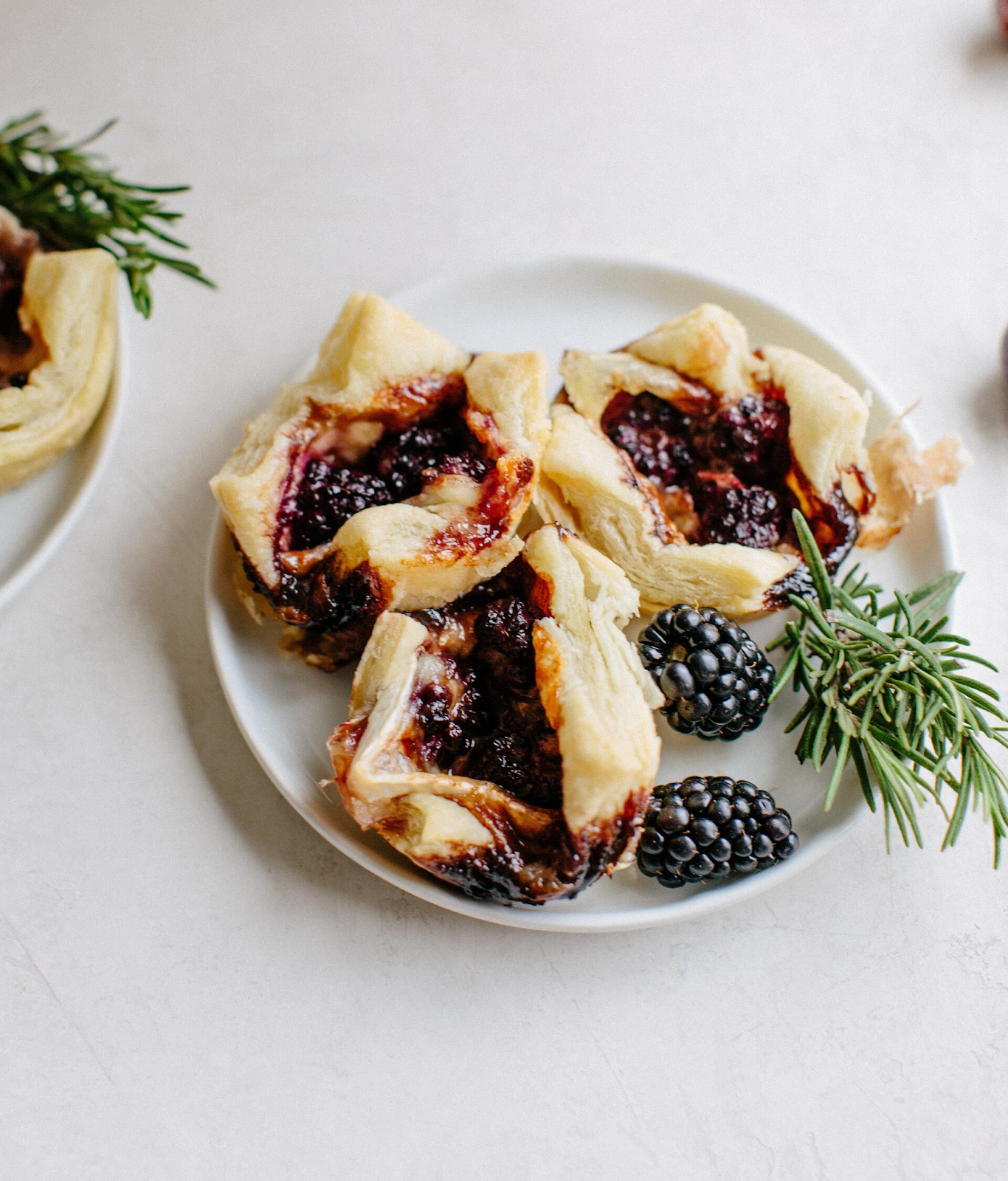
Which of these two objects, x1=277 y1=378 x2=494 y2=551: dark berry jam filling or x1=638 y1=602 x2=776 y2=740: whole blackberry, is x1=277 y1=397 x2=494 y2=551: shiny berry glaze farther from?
x1=638 y1=602 x2=776 y2=740: whole blackberry

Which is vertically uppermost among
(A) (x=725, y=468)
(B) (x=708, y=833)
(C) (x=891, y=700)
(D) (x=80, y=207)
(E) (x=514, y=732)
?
(D) (x=80, y=207)

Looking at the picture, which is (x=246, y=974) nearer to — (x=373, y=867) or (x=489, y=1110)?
(x=373, y=867)

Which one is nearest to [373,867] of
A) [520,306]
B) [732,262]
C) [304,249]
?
[520,306]

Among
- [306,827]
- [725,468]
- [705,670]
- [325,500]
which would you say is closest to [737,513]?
[725,468]

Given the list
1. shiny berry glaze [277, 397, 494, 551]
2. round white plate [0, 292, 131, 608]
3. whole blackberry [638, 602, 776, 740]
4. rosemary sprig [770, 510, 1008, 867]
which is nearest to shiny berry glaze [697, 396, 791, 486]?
rosemary sprig [770, 510, 1008, 867]

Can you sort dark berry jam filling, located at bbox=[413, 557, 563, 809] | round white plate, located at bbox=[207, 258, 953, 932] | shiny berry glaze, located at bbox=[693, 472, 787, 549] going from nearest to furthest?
dark berry jam filling, located at bbox=[413, 557, 563, 809], round white plate, located at bbox=[207, 258, 953, 932], shiny berry glaze, located at bbox=[693, 472, 787, 549]

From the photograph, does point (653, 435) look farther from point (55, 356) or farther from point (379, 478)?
point (55, 356)

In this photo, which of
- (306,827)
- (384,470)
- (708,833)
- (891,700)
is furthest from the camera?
(306,827)
